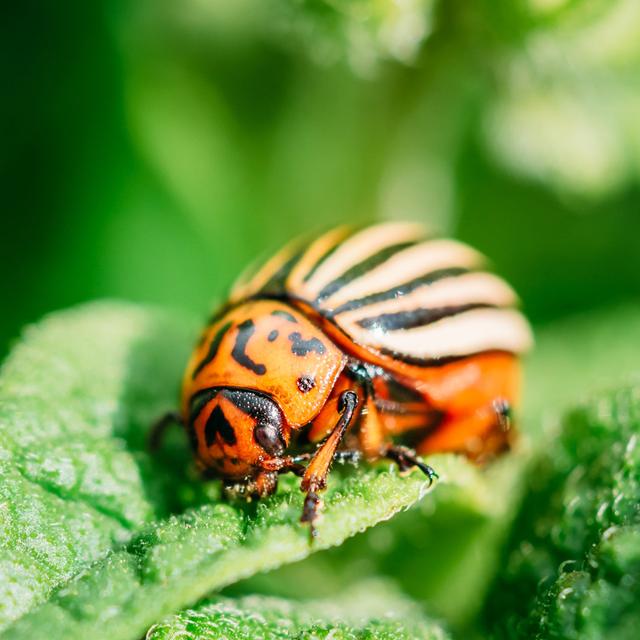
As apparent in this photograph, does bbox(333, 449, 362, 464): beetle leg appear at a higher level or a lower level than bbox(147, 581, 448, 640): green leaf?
higher

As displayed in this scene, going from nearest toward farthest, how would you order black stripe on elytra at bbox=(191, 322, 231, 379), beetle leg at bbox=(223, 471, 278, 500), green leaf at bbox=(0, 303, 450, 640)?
green leaf at bbox=(0, 303, 450, 640), beetle leg at bbox=(223, 471, 278, 500), black stripe on elytra at bbox=(191, 322, 231, 379)

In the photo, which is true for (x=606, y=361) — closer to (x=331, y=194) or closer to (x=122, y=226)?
(x=331, y=194)

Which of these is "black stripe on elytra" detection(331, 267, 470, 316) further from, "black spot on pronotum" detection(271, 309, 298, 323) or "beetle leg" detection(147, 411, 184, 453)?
"beetle leg" detection(147, 411, 184, 453)

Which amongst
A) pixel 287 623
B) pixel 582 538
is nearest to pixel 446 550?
pixel 582 538

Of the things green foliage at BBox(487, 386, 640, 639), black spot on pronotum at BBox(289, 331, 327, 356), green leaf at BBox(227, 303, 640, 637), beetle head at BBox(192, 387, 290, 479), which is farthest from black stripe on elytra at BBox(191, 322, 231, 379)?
green foliage at BBox(487, 386, 640, 639)

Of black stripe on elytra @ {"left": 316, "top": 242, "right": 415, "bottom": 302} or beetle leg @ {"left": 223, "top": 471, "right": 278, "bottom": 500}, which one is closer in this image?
beetle leg @ {"left": 223, "top": 471, "right": 278, "bottom": 500}

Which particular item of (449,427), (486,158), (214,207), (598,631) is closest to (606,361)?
(486,158)

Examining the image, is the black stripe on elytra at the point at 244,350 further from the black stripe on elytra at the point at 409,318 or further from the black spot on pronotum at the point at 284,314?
the black stripe on elytra at the point at 409,318
